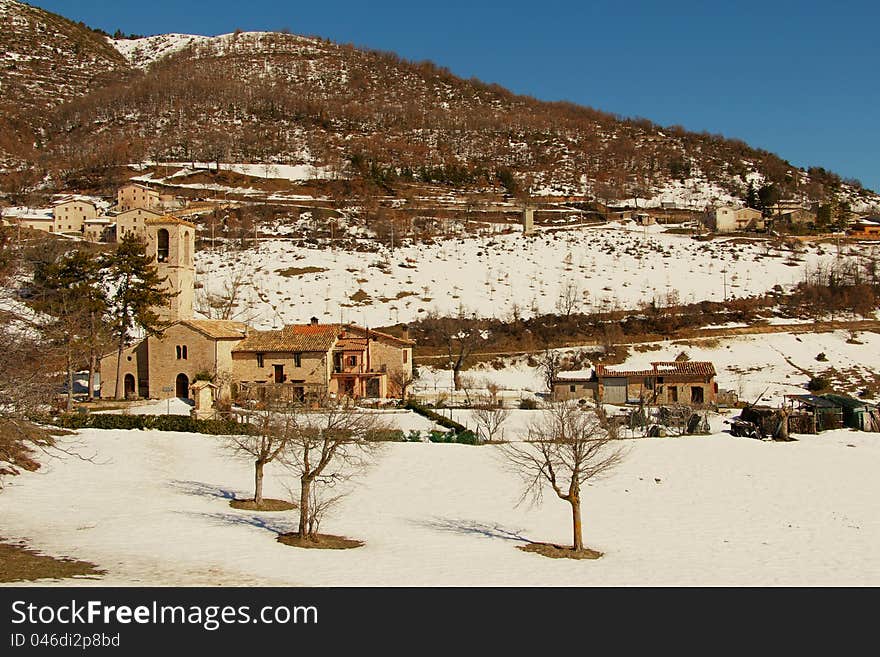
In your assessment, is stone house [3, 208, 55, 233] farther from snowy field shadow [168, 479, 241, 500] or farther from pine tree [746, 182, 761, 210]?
pine tree [746, 182, 761, 210]

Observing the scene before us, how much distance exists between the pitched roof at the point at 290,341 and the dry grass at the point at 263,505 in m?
18.7

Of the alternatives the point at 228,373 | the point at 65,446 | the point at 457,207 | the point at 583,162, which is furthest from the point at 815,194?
Answer: the point at 65,446

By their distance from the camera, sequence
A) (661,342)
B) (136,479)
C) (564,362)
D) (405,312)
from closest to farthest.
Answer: (136,479)
(564,362)
(661,342)
(405,312)

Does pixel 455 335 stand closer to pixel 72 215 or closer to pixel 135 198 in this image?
pixel 72 215

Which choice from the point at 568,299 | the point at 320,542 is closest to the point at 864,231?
the point at 568,299

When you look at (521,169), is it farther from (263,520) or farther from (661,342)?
(263,520)

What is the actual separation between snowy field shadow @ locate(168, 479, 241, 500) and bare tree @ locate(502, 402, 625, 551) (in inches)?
325

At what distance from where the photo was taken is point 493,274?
242ft

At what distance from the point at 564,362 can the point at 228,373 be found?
2092cm

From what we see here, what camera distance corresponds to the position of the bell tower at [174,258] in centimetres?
4488

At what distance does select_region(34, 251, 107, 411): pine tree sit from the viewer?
37.3 m

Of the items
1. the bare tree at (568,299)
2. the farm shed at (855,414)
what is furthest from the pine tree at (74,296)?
the farm shed at (855,414)
